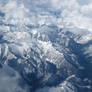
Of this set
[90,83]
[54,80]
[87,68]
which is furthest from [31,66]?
[87,68]

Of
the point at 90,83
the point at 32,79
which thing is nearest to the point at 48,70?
the point at 32,79

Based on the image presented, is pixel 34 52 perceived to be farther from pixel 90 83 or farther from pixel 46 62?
pixel 90 83

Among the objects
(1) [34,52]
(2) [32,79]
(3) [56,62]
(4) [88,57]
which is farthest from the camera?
(4) [88,57]

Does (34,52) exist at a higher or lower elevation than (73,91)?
higher

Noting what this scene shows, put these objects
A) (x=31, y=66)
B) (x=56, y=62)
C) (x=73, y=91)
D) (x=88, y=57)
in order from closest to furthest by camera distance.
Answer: (x=73, y=91) → (x=31, y=66) → (x=56, y=62) → (x=88, y=57)

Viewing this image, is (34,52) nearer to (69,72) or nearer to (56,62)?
(56,62)

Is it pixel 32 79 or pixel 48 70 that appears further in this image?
pixel 48 70

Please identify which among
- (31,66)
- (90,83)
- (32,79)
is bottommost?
(90,83)

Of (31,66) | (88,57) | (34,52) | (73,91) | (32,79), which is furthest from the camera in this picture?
(88,57)

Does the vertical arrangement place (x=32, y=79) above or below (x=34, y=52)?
below
